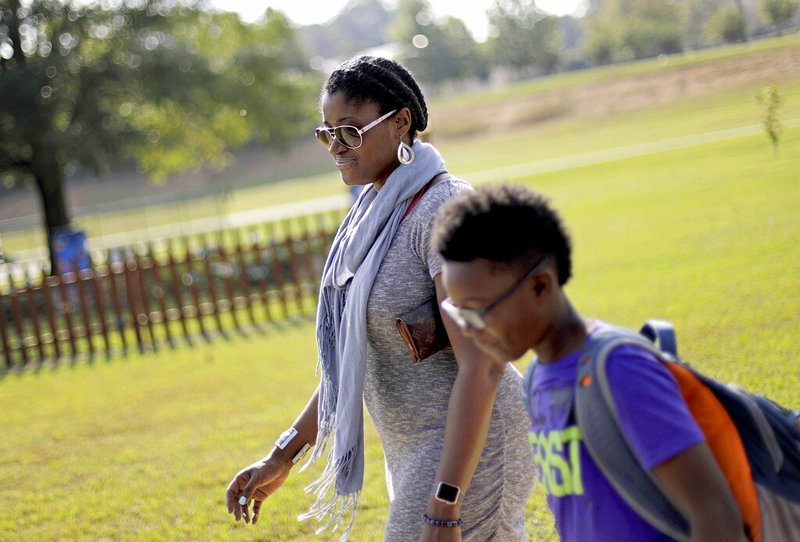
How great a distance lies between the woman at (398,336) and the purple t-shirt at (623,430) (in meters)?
0.61

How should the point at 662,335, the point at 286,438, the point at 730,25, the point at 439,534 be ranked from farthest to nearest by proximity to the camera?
1. the point at 730,25
2. the point at 286,438
3. the point at 439,534
4. the point at 662,335

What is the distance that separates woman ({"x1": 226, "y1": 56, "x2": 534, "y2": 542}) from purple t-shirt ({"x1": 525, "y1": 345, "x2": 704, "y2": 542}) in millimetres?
615

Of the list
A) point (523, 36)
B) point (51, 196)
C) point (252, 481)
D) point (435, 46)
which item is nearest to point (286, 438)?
point (252, 481)

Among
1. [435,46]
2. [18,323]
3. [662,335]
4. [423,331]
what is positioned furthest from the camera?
[435,46]

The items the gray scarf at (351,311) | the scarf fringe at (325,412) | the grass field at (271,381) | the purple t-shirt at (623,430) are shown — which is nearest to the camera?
the purple t-shirt at (623,430)

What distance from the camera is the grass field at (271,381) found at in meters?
6.00

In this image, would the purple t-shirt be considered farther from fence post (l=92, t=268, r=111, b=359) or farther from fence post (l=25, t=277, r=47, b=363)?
fence post (l=25, t=277, r=47, b=363)

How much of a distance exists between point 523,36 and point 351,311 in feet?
289

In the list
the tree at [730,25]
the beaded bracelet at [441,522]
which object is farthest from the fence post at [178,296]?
the beaded bracelet at [441,522]

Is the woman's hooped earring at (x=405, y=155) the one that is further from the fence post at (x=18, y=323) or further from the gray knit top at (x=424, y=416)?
the fence post at (x=18, y=323)

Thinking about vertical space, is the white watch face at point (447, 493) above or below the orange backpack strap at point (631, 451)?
below

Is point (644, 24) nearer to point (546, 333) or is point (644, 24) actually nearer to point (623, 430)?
point (546, 333)

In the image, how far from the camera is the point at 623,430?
5.43ft

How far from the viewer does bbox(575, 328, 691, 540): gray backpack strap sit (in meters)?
1.68
